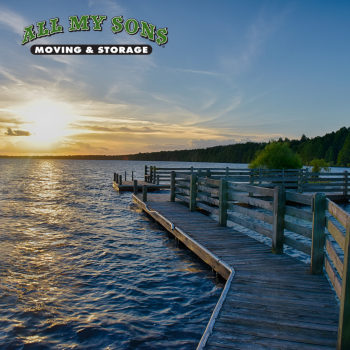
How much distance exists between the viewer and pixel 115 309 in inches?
233

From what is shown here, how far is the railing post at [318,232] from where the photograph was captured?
209 inches

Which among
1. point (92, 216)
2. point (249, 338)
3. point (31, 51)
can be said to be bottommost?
point (92, 216)

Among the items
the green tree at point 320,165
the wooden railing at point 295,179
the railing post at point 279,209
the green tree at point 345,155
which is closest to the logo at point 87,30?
the wooden railing at point 295,179

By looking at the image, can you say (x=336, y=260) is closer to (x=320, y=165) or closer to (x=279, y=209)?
(x=279, y=209)

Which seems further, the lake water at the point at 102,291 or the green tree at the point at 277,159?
the green tree at the point at 277,159

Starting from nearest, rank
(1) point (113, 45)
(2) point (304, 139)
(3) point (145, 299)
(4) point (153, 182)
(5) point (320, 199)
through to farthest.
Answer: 1. (5) point (320, 199)
2. (3) point (145, 299)
3. (1) point (113, 45)
4. (4) point (153, 182)
5. (2) point (304, 139)

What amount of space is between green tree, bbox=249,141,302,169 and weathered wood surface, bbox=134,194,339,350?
3602cm

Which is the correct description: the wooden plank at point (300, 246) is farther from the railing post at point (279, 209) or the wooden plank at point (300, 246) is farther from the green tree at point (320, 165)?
the green tree at point (320, 165)

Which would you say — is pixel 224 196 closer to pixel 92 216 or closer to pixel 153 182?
pixel 92 216

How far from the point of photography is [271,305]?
4.48 metres

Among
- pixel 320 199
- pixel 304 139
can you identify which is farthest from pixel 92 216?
pixel 304 139

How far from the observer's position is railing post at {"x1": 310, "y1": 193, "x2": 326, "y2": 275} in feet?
17.4

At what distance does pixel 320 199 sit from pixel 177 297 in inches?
138

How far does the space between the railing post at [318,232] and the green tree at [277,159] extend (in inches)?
1456
